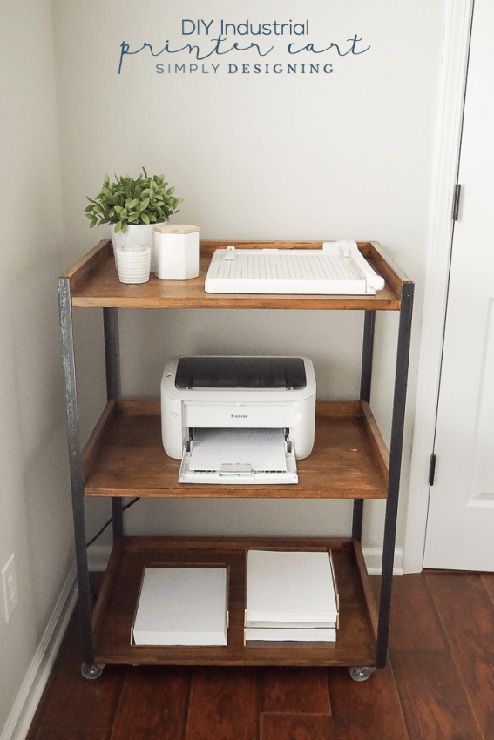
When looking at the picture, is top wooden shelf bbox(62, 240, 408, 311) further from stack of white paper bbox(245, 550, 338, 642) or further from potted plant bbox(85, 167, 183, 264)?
stack of white paper bbox(245, 550, 338, 642)

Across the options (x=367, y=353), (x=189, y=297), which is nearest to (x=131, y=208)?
(x=189, y=297)

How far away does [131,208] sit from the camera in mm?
1778

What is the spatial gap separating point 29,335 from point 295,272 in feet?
2.20

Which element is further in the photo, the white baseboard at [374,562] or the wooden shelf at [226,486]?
the white baseboard at [374,562]

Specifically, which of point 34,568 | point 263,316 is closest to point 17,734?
point 34,568

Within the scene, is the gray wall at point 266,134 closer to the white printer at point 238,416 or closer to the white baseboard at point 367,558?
the white printer at point 238,416

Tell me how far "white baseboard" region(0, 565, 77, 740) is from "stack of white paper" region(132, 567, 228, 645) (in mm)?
240

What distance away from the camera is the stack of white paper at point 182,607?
1931 millimetres

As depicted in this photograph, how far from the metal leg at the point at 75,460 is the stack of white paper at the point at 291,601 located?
1.35 feet

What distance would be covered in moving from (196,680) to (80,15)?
1.74 metres

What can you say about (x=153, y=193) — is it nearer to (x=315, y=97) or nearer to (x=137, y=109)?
(x=137, y=109)

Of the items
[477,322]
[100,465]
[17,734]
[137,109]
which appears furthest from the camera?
[477,322]

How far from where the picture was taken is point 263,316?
2.15 m

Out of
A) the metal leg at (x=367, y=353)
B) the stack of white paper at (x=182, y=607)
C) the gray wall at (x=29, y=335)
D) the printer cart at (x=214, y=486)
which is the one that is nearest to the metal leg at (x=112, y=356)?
the printer cart at (x=214, y=486)
